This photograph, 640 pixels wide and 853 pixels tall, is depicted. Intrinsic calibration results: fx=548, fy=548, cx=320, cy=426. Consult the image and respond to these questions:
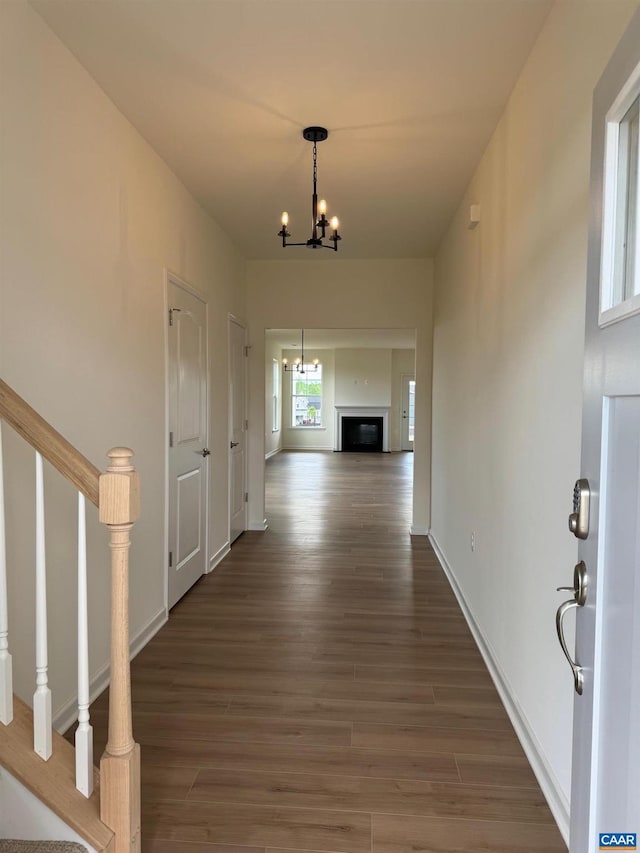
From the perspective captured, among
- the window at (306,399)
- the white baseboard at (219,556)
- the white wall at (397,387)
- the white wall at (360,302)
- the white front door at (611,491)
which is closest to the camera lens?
the white front door at (611,491)

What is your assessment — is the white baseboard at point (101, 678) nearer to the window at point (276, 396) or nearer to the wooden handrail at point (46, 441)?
the wooden handrail at point (46, 441)

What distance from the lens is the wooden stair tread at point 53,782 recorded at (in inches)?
57.4

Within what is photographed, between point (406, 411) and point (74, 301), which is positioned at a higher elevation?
point (74, 301)

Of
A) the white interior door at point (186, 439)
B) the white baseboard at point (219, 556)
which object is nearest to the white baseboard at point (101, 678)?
the white interior door at point (186, 439)

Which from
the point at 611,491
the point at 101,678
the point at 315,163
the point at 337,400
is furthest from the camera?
the point at 337,400

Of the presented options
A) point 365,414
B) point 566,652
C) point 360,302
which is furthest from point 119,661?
point 365,414

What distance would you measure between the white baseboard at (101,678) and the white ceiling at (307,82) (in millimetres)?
2571

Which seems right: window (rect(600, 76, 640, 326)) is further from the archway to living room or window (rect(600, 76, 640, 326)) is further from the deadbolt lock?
the archway to living room

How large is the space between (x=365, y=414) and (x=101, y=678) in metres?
11.8

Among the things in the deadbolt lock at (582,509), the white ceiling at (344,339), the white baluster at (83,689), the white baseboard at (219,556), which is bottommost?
the white baseboard at (219,556)

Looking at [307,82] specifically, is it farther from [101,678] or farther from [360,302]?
[360,302]

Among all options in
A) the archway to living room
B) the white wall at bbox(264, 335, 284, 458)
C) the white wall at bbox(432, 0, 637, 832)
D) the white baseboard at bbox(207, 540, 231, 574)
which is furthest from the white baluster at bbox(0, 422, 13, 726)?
the white wall at bbox(264, 335, 284, 458)

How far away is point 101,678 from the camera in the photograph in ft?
8.55

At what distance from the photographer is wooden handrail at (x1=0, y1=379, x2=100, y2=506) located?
1.43 meters
